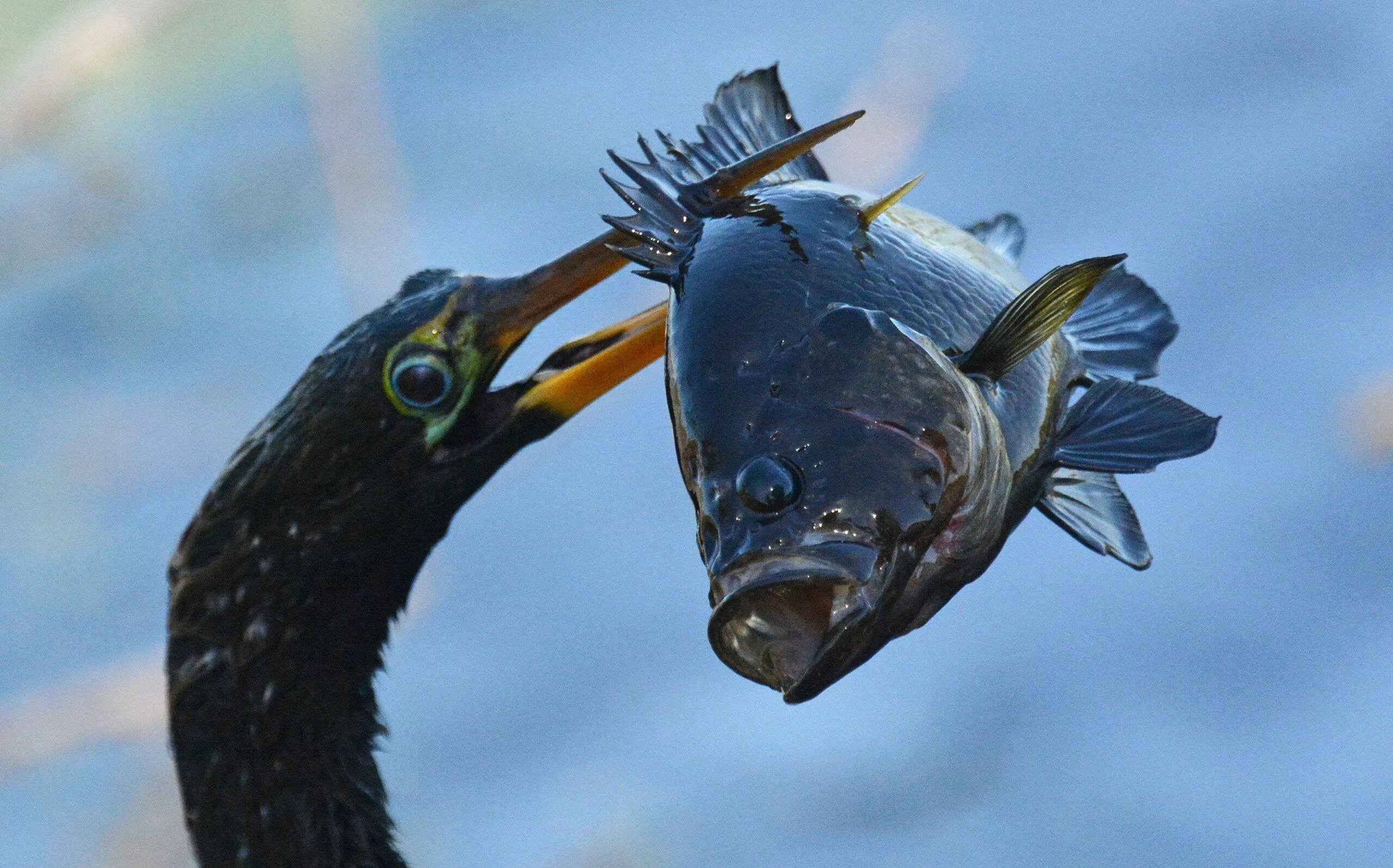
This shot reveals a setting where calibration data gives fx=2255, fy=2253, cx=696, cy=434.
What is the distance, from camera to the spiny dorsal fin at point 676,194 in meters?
2.40

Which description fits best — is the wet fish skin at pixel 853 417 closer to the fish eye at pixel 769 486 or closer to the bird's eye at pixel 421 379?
the fish eye at pixel 769 486

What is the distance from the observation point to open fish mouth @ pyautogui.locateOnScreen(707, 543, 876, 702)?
205cm

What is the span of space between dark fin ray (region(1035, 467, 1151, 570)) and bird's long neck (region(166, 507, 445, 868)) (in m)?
1.40

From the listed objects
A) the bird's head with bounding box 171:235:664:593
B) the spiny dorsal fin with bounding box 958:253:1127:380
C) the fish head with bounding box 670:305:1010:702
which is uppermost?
the bird's head with bounding box 171:235:664:593

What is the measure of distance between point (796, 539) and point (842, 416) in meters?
0.14

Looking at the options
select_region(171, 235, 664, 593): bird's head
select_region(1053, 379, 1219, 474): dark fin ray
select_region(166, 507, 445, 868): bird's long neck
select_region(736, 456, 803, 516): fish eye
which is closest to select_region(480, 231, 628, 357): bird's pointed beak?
select_region(171, 235, 664, 593): bird's head

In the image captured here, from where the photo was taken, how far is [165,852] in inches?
276

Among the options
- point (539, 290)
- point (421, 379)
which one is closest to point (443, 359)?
point (421, 379)

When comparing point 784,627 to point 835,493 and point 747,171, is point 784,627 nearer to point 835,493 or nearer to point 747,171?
point 835,493

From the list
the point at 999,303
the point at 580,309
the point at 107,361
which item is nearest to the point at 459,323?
the point at 999,303

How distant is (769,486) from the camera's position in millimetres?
2088

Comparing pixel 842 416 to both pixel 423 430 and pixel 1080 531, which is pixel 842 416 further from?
pixel 423 430

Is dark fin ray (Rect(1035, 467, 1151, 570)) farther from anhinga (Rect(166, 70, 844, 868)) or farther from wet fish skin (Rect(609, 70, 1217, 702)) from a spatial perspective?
anhinga (Rect(166, 70, 844, 868))

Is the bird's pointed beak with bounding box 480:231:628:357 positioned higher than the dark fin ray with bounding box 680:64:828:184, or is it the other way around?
the bird's pointed beak with bounding box 480:231:628:357
